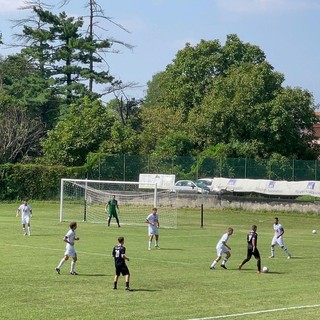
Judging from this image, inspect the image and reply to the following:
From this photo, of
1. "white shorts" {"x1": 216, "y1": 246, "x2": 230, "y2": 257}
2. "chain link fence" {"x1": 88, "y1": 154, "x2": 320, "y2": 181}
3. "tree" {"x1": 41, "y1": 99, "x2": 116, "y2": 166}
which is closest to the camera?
→ "white shorts" {"x1": 216, "y1": 246, "x2": 230, "y2": 257}

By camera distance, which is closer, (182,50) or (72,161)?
(72,161)

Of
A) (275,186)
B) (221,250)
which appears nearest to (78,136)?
(275,186)

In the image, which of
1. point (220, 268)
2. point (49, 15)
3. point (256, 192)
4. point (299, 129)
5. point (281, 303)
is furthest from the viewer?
point (49, 15)

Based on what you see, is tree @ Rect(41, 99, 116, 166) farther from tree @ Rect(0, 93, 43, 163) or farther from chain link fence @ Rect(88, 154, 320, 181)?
chain link fence @ Rect(88, 154, 320, 181)

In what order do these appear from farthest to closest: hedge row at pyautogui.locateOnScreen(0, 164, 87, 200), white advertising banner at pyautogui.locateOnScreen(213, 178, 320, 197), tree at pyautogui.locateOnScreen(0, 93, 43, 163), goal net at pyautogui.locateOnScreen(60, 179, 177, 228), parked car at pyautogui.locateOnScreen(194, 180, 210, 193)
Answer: tree at pyautogui.locateOnScreen(0, 93, 43, 163) → hedge row at pyautogui.locateOnScreen(0, 164, 87, 200) → parked car at pyautogui.locateOnScreen(194, 180, 210, 193) → white advertising banner at pyautogui.locateOnScreen(213, 178, 320, 197) → goal net at pyautogui.locateOnScreen(60, 179, 177, 228)

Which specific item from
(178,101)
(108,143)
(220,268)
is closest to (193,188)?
(108,143)

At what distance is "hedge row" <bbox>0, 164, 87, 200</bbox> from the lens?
73.4 metres

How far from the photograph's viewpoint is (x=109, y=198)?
61219 mm

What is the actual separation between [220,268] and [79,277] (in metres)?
5.96

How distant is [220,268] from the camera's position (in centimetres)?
3145

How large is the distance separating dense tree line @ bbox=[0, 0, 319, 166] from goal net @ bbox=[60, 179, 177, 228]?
6.75 metres

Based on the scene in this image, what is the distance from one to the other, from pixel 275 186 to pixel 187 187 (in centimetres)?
792

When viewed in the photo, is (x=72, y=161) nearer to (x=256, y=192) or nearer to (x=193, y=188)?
(x=193, y=188)

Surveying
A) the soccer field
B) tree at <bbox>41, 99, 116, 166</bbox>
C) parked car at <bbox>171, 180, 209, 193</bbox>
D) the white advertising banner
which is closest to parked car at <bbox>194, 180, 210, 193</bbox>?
parked car at <bbox>171, 180, 209, 193</bbox>
